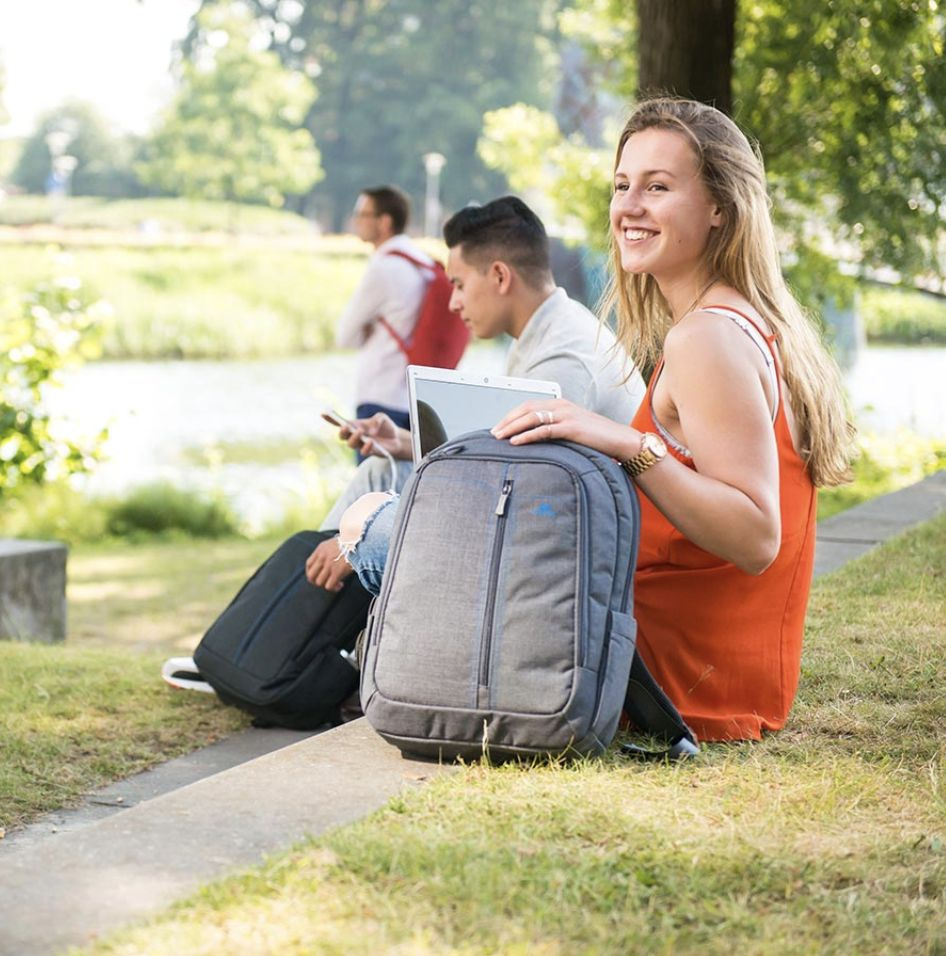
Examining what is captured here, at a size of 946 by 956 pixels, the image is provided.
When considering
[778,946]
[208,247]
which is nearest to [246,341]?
[208,247]

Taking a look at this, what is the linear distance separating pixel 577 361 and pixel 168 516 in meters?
8.26

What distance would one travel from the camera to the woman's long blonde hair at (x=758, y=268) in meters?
2.78

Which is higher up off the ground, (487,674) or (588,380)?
(588,380)

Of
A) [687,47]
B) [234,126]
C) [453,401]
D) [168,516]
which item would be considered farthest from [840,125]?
[234,126]

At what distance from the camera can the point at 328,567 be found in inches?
153

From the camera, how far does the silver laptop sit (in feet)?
11.0

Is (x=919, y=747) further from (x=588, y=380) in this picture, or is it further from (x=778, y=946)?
(x=588, y=380)

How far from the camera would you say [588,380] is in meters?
4.01

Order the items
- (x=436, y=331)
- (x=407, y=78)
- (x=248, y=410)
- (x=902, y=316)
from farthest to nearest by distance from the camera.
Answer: (x=407, y=78), (x=248, y=410), (x=902, y=316), (x=436, y=331)

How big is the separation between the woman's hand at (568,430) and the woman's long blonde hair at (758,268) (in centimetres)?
36

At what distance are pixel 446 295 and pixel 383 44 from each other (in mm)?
54151

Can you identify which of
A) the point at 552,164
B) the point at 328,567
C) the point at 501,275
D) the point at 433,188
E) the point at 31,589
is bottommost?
the point at 31,589

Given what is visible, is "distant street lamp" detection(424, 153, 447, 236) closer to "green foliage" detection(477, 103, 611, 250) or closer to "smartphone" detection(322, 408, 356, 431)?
"green foliage" detection(477, 103, 611, 250)

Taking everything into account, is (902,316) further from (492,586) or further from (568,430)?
(492,586)
